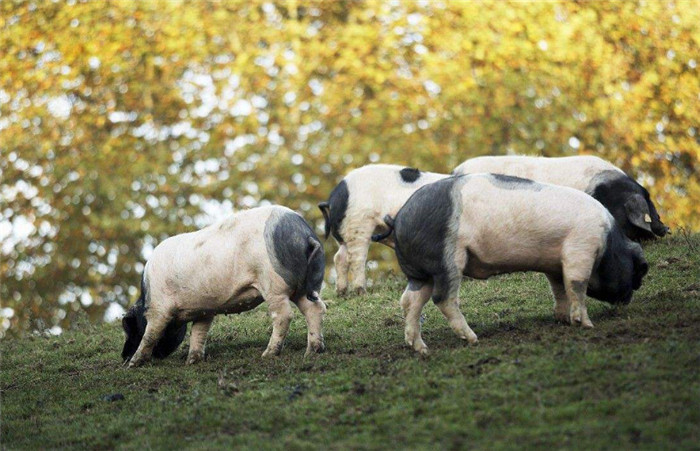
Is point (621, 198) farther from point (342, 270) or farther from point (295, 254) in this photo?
point (295, 254)

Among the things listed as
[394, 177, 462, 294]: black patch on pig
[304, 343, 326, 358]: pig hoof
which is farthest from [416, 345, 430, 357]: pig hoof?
[304, 343, 326, 358]: pig hoof

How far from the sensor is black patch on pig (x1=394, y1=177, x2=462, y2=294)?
9430 millimetres

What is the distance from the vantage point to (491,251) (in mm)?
9547

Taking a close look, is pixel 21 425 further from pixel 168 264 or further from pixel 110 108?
pixel 110 108

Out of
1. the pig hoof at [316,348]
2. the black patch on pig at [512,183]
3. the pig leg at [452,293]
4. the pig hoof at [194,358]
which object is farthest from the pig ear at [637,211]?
the pig hoof at [194,358]

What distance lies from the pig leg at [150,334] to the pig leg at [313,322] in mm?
1585

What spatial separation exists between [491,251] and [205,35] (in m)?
14.4

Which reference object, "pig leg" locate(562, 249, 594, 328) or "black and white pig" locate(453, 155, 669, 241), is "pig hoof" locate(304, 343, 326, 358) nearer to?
"pig leg" locate(562, 249, 594, 328)

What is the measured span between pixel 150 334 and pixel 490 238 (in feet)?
12.7

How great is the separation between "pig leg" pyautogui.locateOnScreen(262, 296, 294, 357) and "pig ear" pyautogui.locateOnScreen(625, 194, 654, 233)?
184 inches

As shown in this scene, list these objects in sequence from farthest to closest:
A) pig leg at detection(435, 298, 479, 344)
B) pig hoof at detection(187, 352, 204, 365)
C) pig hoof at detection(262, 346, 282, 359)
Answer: pig hoof at detection(187, 352, 204, 365) → pig hoof at detection(262, 346, 282, 359) → pig leg at detection(435, 298, 479, 344)

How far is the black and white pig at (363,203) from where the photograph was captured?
43.4 feet

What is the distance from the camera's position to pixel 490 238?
950cm

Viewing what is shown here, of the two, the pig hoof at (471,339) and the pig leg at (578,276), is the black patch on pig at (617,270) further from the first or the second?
the pig hoof at (471,339)
